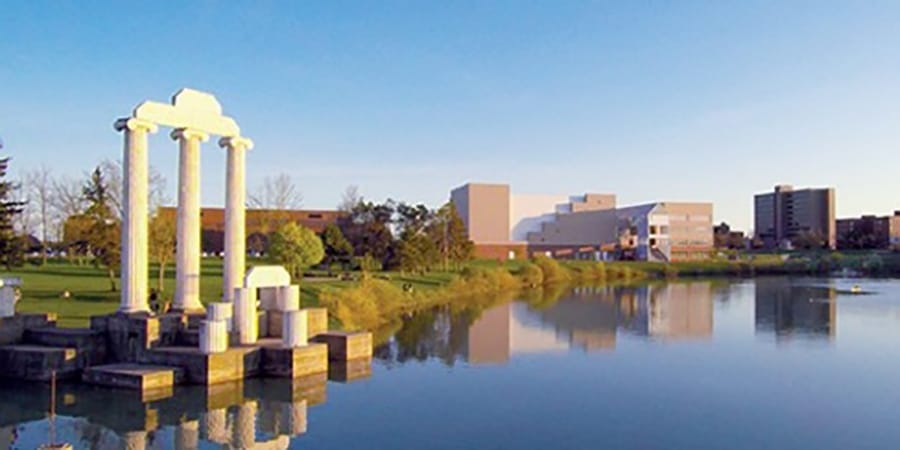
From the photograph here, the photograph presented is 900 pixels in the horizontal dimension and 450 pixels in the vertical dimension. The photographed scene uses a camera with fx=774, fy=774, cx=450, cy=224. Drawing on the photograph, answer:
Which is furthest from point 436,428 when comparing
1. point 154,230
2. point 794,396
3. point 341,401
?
point 154,230

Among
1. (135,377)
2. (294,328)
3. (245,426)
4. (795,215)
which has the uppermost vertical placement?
(795,215)

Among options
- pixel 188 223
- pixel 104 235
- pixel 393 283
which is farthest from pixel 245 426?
pixel 393 283

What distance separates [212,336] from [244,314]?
1962mm

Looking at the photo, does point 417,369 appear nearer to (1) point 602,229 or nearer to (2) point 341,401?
(2) point 341,401

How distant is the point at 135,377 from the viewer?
1833cm

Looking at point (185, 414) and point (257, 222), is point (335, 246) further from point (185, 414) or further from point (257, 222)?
point (185, 414)

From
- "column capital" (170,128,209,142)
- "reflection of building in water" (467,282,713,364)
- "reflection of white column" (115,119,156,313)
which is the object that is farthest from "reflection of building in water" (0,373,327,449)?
"reflection of building in water" (467,282,713,364)

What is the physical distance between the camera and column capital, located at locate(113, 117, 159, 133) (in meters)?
21.0

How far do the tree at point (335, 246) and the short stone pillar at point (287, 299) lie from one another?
30801 mm

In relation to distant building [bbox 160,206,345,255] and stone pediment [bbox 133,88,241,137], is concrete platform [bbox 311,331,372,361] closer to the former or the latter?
stone pediment [bbox 133,88,241,137]

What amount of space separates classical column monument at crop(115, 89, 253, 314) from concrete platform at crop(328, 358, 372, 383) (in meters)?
4.46

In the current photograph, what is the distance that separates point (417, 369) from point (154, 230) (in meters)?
16.7

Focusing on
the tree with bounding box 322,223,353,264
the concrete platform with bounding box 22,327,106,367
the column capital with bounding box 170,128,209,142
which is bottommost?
the concrete platform with bounding box 22,327,106,367

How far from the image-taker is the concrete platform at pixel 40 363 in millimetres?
19781
